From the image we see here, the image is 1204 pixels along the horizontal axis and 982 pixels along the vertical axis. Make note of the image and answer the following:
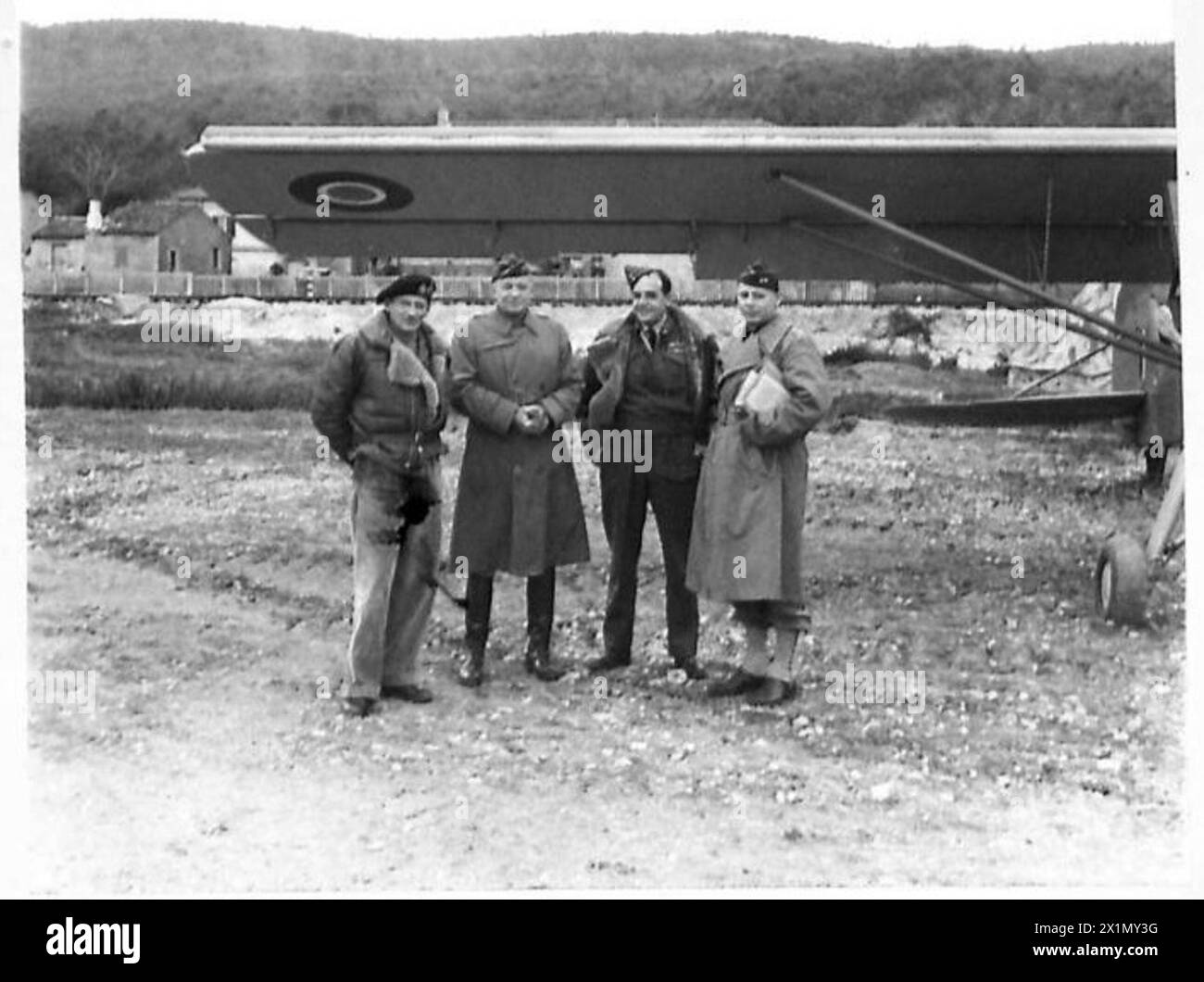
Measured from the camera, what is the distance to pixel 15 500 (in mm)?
3600

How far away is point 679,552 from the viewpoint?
12.3 ft

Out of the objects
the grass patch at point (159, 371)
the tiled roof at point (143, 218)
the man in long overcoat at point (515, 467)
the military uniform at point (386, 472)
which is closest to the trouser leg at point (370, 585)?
the military uniform at point (386, 472)

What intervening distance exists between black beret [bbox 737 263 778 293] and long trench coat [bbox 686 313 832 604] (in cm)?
8

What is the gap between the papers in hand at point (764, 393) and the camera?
11.9 feet

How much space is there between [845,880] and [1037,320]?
153 centimetres

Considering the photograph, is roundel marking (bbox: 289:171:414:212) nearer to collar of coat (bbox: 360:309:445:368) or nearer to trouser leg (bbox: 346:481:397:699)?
collar of coat (bbox: 360:309:445:368)

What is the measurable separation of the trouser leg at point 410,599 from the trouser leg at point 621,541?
15.4 inches

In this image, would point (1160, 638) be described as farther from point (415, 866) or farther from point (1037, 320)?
point (415, 866)

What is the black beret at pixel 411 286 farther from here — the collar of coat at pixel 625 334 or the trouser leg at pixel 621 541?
the trouser leg at pixel 621 541

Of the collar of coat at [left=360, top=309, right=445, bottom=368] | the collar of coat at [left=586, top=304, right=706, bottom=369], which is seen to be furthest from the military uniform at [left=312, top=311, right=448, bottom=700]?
the collar of coat at [left=586, top=304, right=706, bottom=369]

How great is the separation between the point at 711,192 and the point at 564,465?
75cm

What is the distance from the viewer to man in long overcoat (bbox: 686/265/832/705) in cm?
364
